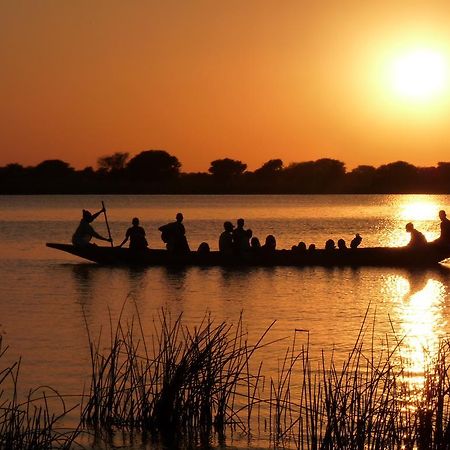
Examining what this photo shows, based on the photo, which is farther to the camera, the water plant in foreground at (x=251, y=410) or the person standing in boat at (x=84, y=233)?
the person standing in boat at (x=84, y=233)

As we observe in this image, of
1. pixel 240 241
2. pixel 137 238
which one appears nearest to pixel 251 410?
pixel 240 241

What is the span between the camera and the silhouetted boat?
27.3 metres

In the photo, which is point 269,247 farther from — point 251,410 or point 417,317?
point 251,410

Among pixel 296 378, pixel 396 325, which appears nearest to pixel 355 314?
pixel 396 325

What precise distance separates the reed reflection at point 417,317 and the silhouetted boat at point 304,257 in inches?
34.5

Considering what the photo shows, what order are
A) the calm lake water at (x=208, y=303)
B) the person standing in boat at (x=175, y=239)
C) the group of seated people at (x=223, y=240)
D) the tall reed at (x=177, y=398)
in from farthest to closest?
the group of seated people at (x=223, y=240) → the person standing in boat at (x=175, y=239) → the calm lake water at (x=208, y=303) → the tall reed at (x=177, y=398)

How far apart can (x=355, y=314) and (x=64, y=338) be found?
5.80 m

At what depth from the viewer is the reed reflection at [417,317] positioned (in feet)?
42.2

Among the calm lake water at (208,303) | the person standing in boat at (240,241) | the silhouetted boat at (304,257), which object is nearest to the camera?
the calm lake water at (208,303)

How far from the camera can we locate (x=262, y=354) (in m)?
14.3

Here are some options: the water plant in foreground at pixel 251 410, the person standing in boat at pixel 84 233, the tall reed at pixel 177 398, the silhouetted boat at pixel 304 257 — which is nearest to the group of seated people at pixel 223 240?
the person standing in boat at pixel 84 233

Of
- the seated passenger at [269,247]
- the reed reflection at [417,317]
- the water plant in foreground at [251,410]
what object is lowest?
the reed reflection at [417,317]

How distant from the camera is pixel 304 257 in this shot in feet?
89.4

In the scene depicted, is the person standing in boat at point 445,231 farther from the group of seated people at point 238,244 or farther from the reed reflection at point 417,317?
the group of seated people at point 238,244
